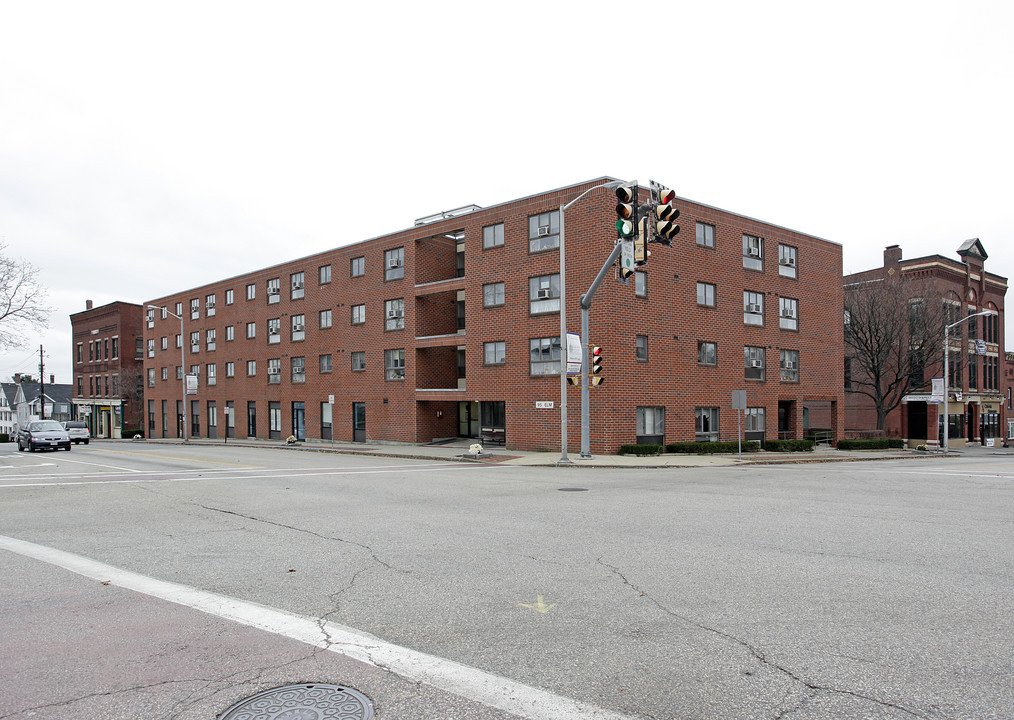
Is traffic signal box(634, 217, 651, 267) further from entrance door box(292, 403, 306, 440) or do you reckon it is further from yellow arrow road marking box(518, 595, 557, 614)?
entrance door box(292, 403, 306, 440)

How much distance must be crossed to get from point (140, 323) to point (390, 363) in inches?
1730

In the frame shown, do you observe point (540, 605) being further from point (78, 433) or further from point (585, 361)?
point (78, 433)

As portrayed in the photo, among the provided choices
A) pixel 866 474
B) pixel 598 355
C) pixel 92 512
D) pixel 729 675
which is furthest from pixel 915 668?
pixel 598 355

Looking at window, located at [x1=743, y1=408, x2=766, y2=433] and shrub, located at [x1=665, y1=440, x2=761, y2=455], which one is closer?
shrub, located at [x1=665, y1=440, x2=761, y2=455]

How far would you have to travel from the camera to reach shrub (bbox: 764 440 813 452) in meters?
31.6

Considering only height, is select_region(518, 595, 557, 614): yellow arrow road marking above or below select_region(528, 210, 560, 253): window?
below

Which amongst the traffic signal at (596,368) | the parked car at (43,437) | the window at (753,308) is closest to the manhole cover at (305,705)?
the traffic signal at (596,368)

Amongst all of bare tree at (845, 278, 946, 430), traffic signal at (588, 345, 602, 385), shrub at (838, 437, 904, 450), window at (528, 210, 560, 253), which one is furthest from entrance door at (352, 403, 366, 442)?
bare tree at (845, 278, 946, 430)

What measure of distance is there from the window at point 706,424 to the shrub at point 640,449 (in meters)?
4.54

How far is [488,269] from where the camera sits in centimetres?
3133

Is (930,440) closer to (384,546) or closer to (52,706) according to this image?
(384,546)

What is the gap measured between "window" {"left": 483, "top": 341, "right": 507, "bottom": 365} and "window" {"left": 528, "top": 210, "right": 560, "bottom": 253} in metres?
4.70

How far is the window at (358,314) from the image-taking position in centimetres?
3859

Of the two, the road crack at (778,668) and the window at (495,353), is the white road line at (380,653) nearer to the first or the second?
the road crack at (778,668)
